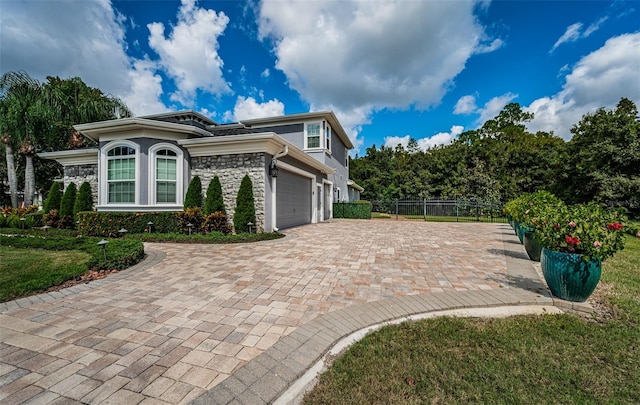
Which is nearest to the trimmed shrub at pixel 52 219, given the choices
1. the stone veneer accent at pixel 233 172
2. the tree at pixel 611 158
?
the stone veneer accent at pixel 233 172

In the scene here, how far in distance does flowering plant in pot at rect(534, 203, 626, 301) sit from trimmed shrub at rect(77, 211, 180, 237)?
30.8ft

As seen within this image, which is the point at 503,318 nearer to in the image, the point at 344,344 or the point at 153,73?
the point at 344,344

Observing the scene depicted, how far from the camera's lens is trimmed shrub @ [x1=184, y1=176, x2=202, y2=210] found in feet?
29.6

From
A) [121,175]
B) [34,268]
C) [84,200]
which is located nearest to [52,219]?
[84,200]

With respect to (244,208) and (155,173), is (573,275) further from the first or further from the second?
(155,173)

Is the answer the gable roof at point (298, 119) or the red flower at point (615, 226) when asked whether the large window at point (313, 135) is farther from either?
the red flower at point (615, 226)

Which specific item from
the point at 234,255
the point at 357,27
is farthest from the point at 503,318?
the point at 357,27

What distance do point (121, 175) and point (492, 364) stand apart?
11417 millimetres

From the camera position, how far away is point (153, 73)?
1199 centimetres

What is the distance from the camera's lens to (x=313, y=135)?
47.5ft

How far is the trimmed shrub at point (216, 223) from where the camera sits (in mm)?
8641

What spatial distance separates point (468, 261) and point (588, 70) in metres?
11.3

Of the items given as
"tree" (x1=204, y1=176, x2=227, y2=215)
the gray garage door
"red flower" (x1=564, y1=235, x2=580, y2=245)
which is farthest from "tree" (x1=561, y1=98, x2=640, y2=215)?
"tree" (x1=204, y1=176, x2=227, y2=215)

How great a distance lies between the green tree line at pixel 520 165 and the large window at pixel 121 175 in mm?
21876
